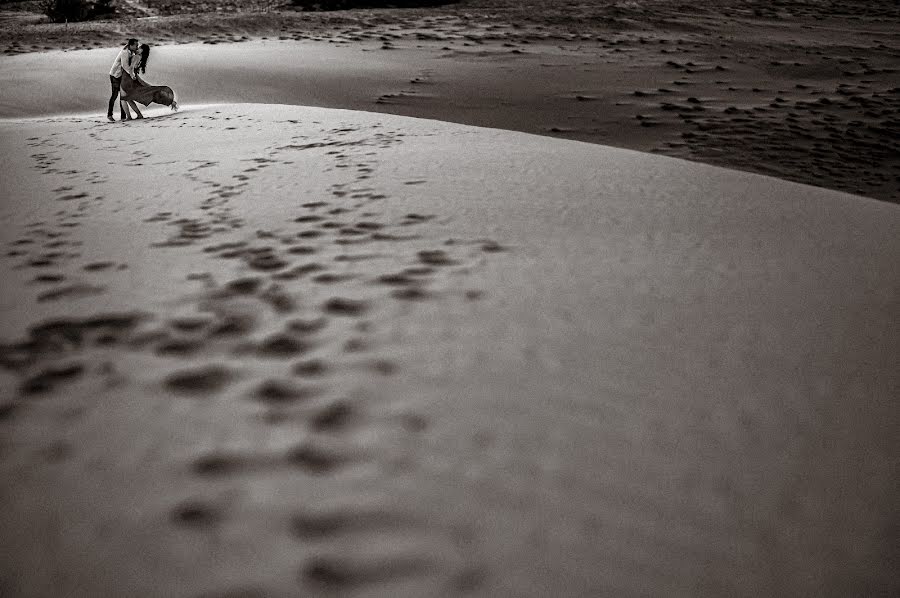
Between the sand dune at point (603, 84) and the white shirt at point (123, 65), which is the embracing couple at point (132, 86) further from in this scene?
the sand dune at point (603, 84)

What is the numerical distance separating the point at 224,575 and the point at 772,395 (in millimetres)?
682

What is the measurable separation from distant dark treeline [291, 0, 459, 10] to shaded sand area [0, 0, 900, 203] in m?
0.86

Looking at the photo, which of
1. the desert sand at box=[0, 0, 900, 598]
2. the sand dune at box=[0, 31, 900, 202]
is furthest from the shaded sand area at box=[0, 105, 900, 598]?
the sand dune at box=[0, 31, 900, 202]

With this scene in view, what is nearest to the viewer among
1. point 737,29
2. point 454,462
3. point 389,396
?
point 454,462

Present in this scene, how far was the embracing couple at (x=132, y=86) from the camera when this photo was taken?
3.81m

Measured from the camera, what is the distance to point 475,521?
0.62 metres

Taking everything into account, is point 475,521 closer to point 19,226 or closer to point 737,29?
point 19,226

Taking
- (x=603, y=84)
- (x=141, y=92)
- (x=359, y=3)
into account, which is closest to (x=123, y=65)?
(x=141, y=92)

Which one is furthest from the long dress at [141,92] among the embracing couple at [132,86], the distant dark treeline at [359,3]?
the distant dark treeline at [359,3]

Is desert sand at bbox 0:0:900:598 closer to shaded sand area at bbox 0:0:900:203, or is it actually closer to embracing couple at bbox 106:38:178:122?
embracing couple at bbox 106:38:178:122

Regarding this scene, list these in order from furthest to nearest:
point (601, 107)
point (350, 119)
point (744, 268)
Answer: point (601, 107) < point (350, 119) < point (744, 268)

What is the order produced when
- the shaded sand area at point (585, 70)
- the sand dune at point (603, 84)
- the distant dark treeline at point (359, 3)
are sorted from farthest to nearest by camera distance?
the distant dark treeline at point (359, 3) < the shaded sand area at point (585, 70) < the sand dune at point (603, 84)

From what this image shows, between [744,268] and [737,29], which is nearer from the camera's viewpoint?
[744,268]

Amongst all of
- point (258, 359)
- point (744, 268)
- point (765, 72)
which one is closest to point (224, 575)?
point (258, 359)
